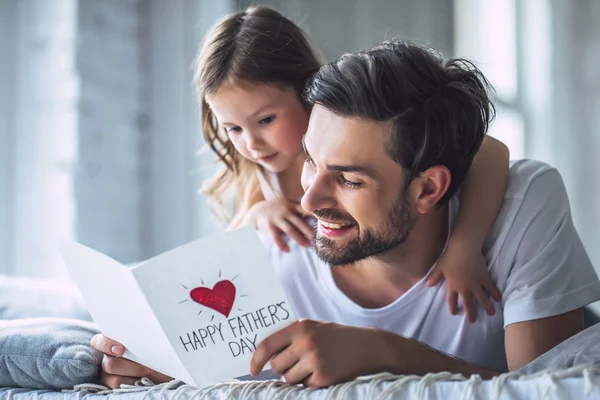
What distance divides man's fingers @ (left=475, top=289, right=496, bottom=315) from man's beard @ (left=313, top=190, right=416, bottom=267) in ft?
0.50

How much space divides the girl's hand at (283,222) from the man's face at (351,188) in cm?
23

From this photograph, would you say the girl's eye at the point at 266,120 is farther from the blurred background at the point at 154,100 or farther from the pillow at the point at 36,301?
the blurred background at the point at 154,100

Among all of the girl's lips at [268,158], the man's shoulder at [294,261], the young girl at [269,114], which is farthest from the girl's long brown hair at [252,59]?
the man's shoulder at [294,261]

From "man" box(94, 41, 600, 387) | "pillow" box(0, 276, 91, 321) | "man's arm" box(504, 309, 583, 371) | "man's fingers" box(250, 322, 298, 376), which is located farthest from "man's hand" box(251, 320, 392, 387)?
"pillow" box(0, 276, 91, 321)

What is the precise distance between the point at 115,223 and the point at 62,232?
203mm

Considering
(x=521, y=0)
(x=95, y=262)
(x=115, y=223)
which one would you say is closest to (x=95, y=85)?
(x=115, y=223)

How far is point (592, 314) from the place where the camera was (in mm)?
1566

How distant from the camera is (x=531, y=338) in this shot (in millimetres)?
1156

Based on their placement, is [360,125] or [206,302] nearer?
[206,302]

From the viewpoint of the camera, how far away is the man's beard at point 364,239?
1.21 meters

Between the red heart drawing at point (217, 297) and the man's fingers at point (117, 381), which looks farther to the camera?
the man's fingers at point (117, 381)

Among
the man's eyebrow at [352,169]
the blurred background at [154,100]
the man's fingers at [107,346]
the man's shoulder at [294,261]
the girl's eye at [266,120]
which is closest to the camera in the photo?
the man's fingers at [107,346]

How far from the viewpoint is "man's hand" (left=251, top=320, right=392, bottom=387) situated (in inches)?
37.4

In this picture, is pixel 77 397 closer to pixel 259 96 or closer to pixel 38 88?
pixel 259 96
